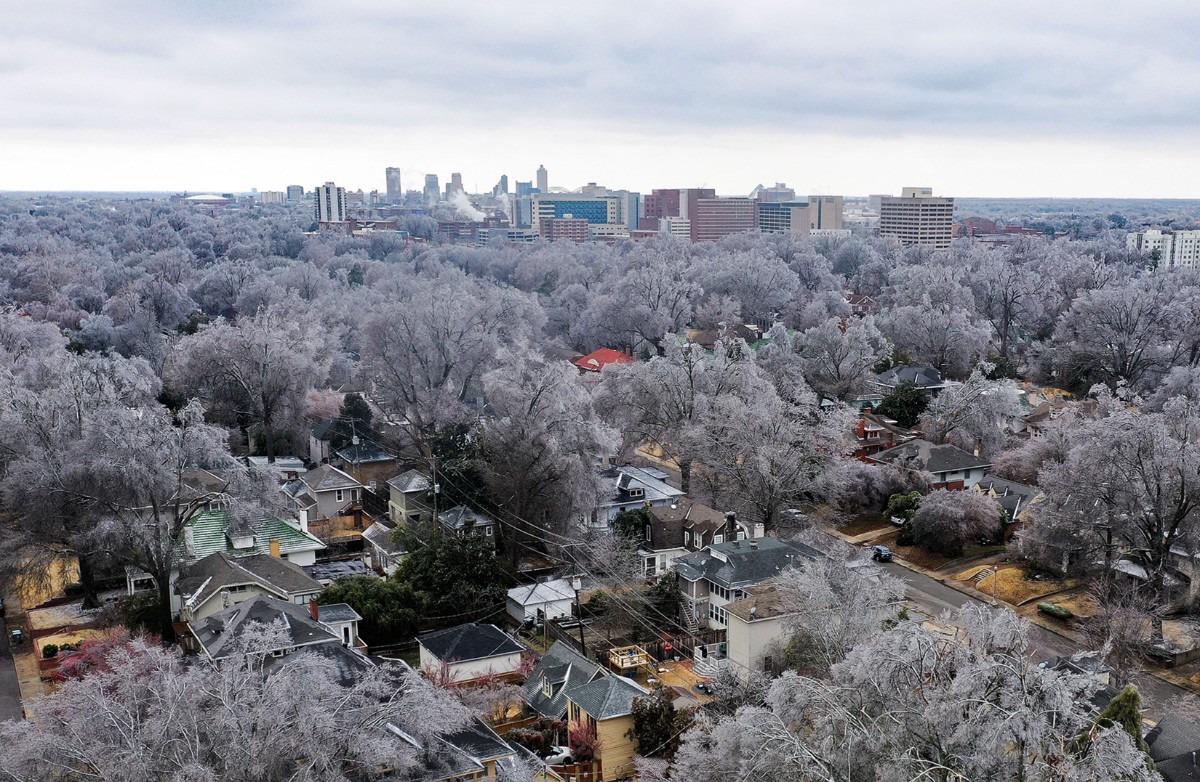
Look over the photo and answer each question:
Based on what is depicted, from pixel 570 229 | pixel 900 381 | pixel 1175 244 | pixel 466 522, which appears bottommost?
pixel 466 522

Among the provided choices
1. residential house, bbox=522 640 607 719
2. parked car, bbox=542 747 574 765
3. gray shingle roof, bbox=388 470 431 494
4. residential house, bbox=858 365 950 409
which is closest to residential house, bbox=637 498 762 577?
residential house, bbox=522 640 607 719

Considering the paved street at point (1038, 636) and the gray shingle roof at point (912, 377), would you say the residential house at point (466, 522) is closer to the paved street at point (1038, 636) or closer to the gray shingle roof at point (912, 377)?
the paved street at point (1038, 636)

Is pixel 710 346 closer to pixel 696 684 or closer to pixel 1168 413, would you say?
pixel 1168 413


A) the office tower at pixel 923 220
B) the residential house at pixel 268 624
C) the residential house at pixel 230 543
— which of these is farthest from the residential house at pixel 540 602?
→ the office tower at pixel 923 220

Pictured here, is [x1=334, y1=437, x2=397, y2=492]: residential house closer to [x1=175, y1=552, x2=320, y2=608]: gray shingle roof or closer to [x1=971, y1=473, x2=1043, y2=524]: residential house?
[x1=175, y1=552, x2=320, y2=608]: gray shingle roof

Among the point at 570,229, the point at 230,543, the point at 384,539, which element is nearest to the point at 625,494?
the point at 384,539

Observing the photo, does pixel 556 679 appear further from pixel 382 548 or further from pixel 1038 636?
pixel 1038 636

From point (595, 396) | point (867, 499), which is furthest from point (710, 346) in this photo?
point (867, 499)
